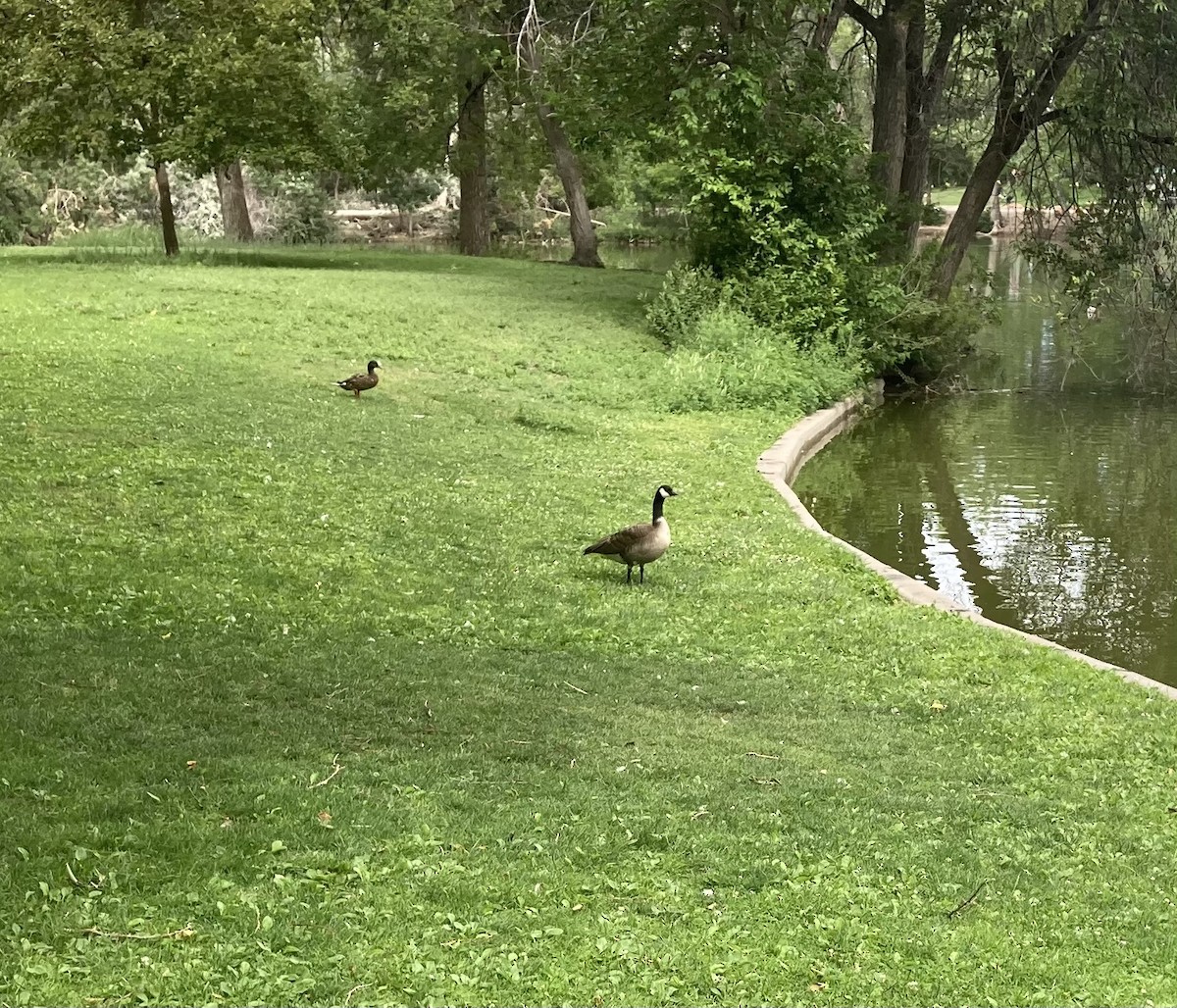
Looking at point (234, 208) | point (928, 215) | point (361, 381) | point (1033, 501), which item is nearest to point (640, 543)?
point (361, 381)

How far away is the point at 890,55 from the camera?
23.5 m

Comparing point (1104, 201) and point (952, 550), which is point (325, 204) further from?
point (952, 550)

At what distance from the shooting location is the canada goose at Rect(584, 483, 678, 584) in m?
8.95

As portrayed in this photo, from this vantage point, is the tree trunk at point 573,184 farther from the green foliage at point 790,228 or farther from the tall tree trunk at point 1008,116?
the tall tree trunk at point 1008,116

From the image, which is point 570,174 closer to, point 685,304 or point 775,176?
point 775,176

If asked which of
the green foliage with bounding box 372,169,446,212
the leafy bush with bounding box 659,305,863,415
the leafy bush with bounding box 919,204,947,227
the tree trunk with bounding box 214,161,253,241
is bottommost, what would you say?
the leafy bush with bounding box 659,305,863,415

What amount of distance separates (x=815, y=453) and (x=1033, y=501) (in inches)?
135

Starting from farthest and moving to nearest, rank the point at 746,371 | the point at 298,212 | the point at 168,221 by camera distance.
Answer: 1. the point at 298,212
2. the point at 168,221
3. the point at 746,371

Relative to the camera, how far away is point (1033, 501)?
48.4 ft

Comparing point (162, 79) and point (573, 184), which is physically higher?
point (162, 79)

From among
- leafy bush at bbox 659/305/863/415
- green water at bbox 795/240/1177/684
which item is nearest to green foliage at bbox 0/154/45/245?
Answer: leafy bush at bbox 659/305/863/415

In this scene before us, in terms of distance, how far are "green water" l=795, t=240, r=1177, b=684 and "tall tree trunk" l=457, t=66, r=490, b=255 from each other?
1495 centimetres

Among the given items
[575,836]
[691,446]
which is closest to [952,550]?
[691,446]

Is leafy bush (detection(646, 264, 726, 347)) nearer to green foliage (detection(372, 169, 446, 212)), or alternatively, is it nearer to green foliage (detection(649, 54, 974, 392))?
green foliage (detection(649, 54, 974, 392))
